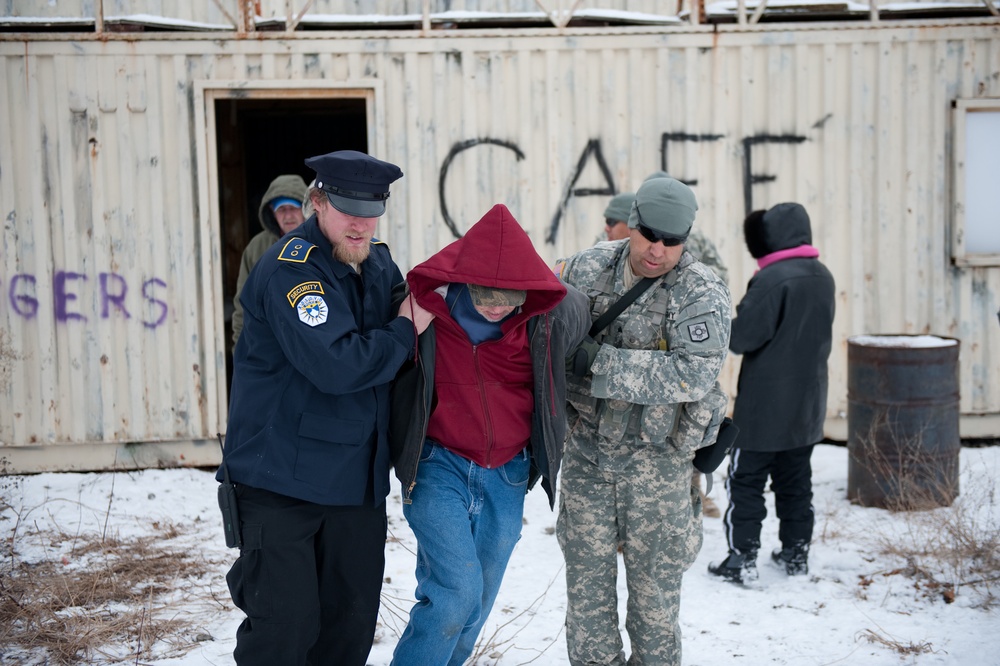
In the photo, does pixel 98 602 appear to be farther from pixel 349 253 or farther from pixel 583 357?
pixel 583 357

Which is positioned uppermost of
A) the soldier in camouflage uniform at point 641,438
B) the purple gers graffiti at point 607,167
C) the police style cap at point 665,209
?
the purple gers graffiti at point 607,167

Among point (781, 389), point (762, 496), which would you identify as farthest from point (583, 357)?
point (762, 496)

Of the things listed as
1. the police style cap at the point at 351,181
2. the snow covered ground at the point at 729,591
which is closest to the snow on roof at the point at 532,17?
the snow covered ground at the point at 729,591

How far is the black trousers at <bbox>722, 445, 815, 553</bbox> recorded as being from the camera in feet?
15.8

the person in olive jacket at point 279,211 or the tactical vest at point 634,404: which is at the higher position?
the person in olive jacket at point 279,211

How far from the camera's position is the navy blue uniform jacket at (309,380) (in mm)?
2762

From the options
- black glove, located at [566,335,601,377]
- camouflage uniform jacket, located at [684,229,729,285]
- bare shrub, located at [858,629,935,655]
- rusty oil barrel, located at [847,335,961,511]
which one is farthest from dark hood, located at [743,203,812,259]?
black glove, located at [566,335,601,377]

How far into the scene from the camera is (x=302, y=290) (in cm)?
279

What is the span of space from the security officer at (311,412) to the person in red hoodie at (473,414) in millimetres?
118

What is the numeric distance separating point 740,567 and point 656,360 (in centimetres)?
211

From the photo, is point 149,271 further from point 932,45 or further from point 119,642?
point 932,45

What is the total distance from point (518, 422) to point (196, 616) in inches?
84.1

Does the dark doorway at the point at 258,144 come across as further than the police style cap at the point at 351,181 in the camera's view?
Yes

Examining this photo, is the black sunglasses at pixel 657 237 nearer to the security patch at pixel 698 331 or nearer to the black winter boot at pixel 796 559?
the security patch at pixel 698 331
